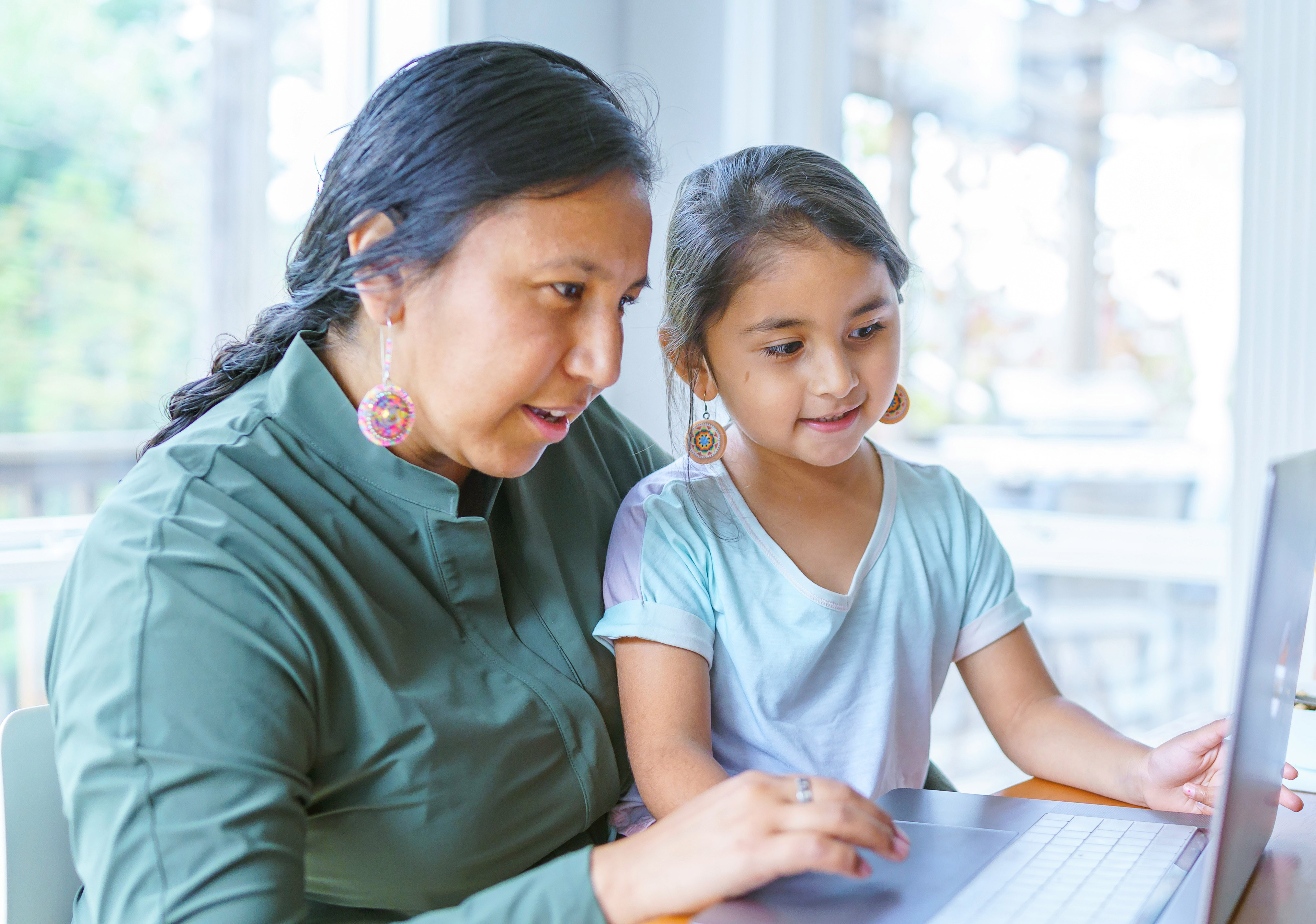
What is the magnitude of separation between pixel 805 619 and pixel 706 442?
0.73ft

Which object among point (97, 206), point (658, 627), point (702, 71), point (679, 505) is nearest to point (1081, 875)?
point (658, 627)

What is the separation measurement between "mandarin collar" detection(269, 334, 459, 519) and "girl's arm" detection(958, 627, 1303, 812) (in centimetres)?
68

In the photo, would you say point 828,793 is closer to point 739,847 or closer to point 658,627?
point 739,847

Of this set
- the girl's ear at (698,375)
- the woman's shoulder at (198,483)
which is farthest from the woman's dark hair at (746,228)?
the woman's shoulder at (198,483)

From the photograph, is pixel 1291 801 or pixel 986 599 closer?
pixel 1291 801

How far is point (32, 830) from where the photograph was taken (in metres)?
0.97

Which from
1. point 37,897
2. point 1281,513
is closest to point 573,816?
point 37,897

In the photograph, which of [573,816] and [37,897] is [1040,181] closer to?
[573,816]

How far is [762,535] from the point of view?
4.08 feet

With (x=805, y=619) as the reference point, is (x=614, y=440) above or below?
above

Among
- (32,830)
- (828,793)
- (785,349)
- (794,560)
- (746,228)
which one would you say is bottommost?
(32,830)

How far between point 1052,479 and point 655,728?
2158 millimetres

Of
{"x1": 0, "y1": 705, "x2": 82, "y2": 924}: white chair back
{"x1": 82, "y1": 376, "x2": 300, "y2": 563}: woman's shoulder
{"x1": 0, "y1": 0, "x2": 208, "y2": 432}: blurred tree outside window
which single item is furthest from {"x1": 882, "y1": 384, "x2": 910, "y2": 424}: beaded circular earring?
{"x1": 0, "y1": 0, "x2": 208, "y2": 432}: blurred tree outside window

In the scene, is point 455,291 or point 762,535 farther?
point 762,535
